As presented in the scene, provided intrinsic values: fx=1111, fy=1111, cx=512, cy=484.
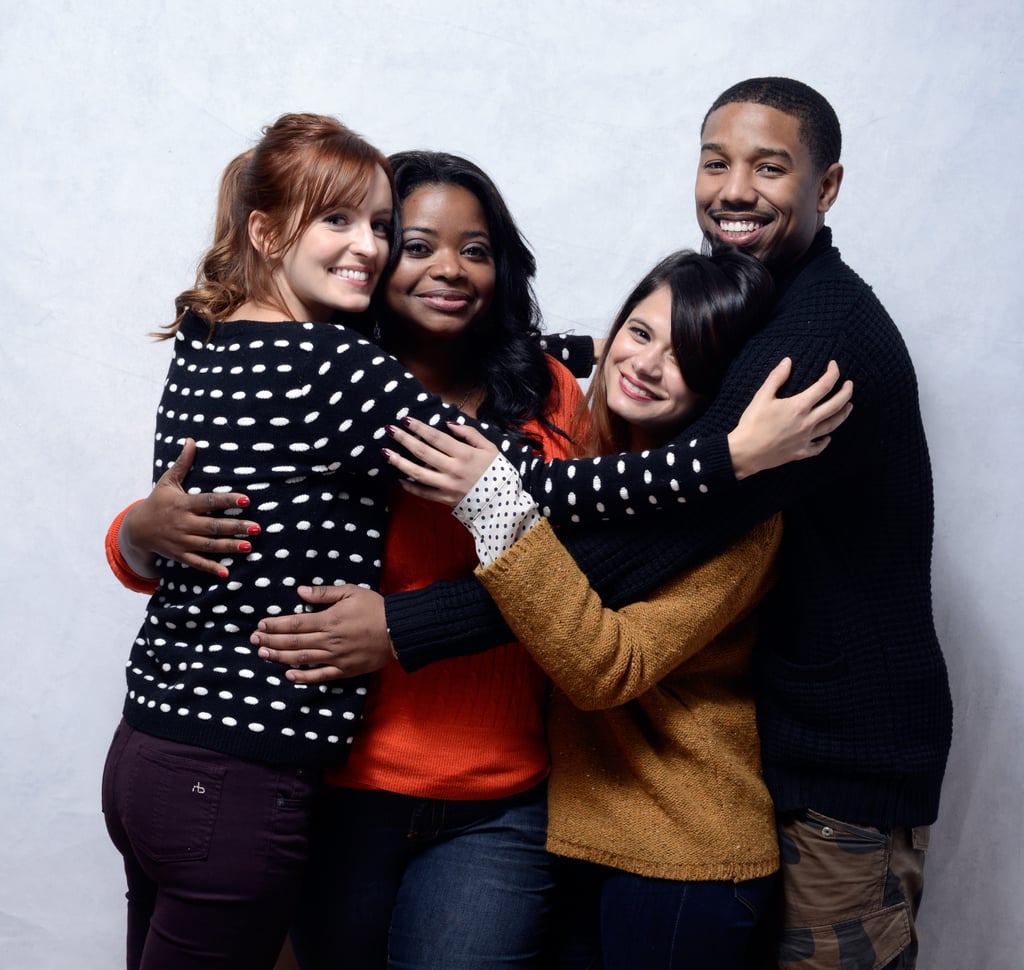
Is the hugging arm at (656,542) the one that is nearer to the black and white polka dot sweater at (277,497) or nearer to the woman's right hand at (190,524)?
the black and white polka dot sweater at (277,497)

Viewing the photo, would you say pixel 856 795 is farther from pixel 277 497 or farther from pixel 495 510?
pixel 277 497

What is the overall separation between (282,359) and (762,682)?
77cm

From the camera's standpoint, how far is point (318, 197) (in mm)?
1472

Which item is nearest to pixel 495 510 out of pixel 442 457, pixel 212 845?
pixel 442 457

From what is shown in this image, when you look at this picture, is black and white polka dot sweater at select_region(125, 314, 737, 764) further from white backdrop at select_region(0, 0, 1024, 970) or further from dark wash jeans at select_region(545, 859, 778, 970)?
white backdrop at select_region(0, 0, 1024, 970)

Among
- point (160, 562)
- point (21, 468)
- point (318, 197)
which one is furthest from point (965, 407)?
point (21, 468)

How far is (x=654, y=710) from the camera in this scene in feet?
4.80

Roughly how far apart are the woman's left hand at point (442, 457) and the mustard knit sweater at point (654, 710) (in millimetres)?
102

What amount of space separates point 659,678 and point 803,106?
0.84 m

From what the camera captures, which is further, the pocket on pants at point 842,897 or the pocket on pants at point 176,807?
the pocket on pants at point 842,897

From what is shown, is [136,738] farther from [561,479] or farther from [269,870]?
[561,479]

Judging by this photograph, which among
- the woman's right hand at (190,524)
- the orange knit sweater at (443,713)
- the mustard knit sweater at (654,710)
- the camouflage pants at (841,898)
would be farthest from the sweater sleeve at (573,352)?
the camouflage pants at (841,898)

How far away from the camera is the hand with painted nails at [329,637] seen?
137cm

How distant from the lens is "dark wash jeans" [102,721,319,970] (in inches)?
53.0
